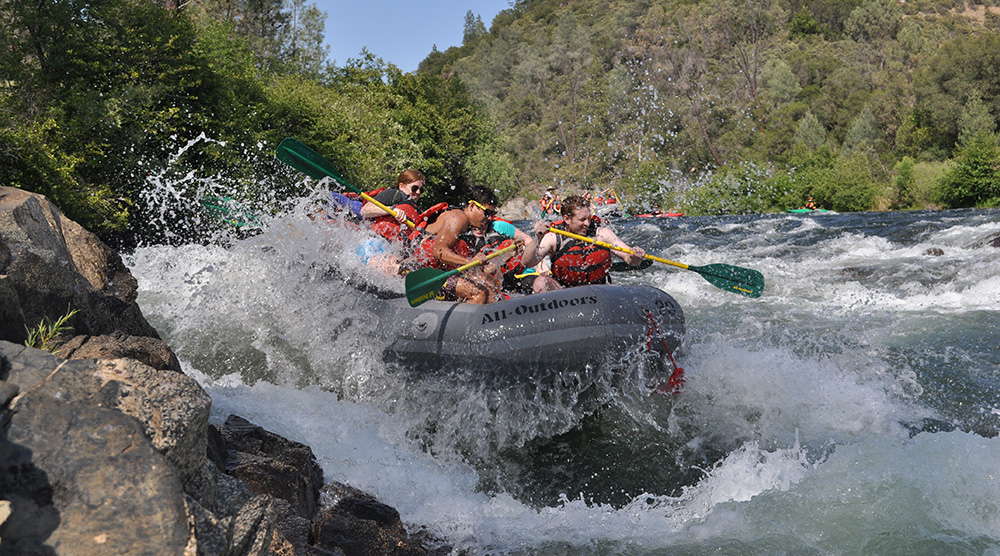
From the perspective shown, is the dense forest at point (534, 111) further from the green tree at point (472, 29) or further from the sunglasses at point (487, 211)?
the green tree at point (472, 29)

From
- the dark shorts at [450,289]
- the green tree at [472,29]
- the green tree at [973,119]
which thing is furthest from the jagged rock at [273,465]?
the green tree at [472,29]

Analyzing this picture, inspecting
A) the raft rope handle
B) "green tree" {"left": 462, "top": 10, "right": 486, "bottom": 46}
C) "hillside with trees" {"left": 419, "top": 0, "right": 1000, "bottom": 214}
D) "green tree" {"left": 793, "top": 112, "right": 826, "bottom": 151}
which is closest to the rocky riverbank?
the raft rope handle

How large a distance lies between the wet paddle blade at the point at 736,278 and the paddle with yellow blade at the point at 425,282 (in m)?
1.95

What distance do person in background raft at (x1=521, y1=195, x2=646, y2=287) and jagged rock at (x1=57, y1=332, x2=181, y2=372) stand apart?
9.86 ft

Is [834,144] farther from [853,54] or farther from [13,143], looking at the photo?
[13,143]

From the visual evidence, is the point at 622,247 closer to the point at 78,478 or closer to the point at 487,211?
the point at 487,211

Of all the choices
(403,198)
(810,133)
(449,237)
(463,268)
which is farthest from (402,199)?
(810,133)

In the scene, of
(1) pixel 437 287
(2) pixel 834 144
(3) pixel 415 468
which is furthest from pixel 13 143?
(2) pixel 834 144

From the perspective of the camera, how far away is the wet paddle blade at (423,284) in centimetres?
484

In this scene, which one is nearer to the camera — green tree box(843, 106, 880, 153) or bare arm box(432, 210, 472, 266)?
bare arm box(432, 210, 472, 266)

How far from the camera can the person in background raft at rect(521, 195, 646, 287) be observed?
5406 millimetres

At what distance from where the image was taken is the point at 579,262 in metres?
5.40

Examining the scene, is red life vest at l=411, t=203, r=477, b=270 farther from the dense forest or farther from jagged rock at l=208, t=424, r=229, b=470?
jagged rock at l=208, t=424, r=229, b=470

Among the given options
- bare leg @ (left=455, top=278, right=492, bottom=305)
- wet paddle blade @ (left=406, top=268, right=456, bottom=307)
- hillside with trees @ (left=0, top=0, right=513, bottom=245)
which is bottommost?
bare leg @ (left=455, top=278, right=492, bottom=305)
